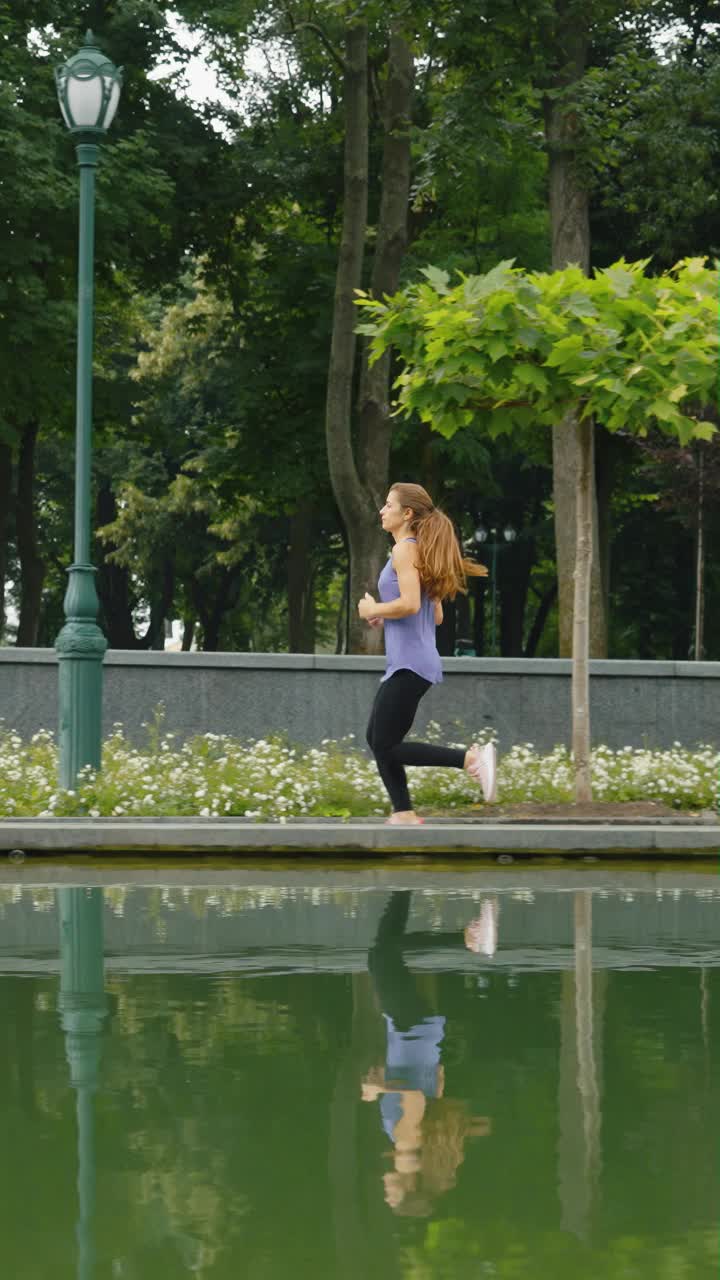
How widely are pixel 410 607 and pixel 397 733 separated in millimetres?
820

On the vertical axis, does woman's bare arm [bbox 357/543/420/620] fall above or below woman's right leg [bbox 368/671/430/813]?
above

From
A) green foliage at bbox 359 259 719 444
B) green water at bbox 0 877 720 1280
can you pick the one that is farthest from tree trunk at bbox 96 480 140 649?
green water at bbox 0 877 720 1280

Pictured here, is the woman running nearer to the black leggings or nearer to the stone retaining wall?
the black leggings

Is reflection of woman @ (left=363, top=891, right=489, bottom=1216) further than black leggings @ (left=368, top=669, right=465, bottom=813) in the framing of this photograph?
No

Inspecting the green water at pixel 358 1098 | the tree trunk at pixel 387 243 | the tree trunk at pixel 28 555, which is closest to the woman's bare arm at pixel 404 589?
the green water at pixel 358 1098

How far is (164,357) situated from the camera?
43875mm

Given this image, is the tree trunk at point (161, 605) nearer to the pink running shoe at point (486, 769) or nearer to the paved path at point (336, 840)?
the pink running shoe at point (486, 769)

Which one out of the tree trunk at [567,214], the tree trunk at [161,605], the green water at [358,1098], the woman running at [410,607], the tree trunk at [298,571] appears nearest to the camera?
the green water at [358,1098]

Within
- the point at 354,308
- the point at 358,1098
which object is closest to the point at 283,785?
the point at 358,1098

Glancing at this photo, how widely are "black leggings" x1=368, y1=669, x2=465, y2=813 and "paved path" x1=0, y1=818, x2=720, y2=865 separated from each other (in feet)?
1.26

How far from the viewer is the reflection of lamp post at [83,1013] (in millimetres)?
4297

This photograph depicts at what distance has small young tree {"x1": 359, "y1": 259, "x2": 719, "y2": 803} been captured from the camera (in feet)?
40.4

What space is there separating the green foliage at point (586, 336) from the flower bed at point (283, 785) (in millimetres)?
2677

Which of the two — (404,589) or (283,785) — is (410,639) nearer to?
(404,589)
